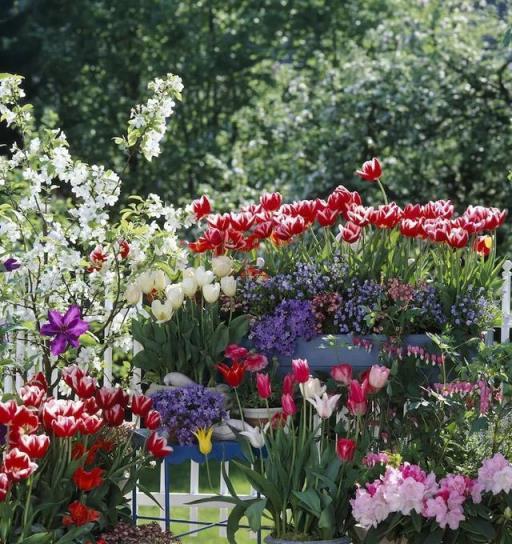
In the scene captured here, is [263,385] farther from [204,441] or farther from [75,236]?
[75,236]

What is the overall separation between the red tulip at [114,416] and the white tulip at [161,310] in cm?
34

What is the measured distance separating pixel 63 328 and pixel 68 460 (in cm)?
44

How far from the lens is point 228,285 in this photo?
389cm

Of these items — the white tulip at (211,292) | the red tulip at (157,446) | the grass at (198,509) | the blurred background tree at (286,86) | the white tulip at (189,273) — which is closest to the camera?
the red tulip at (157,446)

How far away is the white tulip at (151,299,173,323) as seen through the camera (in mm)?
3865

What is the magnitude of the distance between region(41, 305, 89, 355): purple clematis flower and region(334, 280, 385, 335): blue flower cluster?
2.93 ft

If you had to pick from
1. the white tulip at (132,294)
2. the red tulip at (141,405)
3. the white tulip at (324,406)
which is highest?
the white tulip at (132,294)

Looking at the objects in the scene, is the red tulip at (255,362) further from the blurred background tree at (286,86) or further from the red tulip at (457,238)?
the blurred background tree at (286,86)

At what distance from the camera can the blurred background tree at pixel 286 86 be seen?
8.52 meters

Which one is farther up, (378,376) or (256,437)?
(378,376)

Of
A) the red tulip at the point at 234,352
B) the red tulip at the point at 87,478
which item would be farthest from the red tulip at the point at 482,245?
the red tulip at the point at 87,478

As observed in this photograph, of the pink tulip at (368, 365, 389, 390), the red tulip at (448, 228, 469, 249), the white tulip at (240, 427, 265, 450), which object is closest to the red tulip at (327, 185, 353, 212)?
the red tulip at (448, 228, 469, 249)

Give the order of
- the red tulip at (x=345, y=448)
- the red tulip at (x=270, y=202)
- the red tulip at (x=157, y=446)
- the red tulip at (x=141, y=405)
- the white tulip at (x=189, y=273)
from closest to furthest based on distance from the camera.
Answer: the red tulip at (x=345, y=448), the red tulip at (x=157, y=446), the red tulip at (x=141, y=405), the white tulip at (x=189, y=273), the red tulip at (x=270, y=202)

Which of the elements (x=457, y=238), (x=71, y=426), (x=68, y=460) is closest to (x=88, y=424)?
(x=71, y=426)
